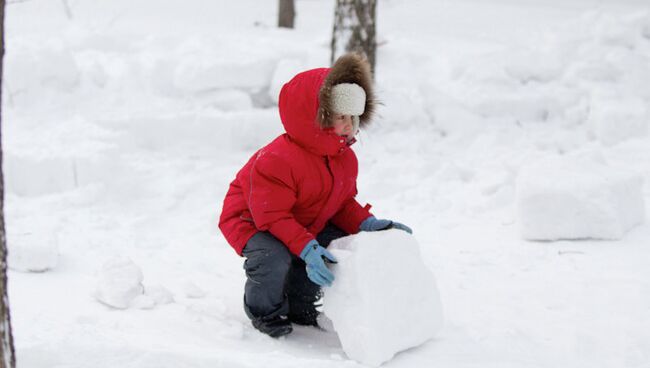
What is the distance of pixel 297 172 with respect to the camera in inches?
108

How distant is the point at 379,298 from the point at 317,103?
31.0 inches

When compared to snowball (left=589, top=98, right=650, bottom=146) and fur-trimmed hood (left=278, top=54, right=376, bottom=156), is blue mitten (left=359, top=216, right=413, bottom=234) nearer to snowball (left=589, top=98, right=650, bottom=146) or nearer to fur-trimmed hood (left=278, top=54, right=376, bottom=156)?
fur-trimmed hood (left=278, top=54, right=376, bottom=156)

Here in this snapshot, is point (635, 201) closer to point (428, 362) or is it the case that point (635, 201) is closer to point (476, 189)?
point (476, 189)

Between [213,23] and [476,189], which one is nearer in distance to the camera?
[476,189]

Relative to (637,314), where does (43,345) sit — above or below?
above

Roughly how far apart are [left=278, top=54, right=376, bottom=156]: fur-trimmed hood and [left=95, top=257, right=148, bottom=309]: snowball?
3.11 feet

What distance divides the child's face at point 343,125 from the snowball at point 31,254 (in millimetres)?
1630

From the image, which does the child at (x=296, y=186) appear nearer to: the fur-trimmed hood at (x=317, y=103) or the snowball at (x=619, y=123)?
the fur-trimmed hood at (x=317, y=103)

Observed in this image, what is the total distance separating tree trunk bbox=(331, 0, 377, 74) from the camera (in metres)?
5.95

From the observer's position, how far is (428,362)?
263 cm

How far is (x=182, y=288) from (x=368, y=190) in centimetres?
199

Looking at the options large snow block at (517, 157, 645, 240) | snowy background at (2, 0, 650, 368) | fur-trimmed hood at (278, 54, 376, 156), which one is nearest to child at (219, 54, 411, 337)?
fur-trimmed hood at (278, 54, 376, 156)

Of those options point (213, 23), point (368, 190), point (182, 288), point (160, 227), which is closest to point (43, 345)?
point (182, 288)

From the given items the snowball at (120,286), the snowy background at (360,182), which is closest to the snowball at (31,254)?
the snowy background at (360,182)
